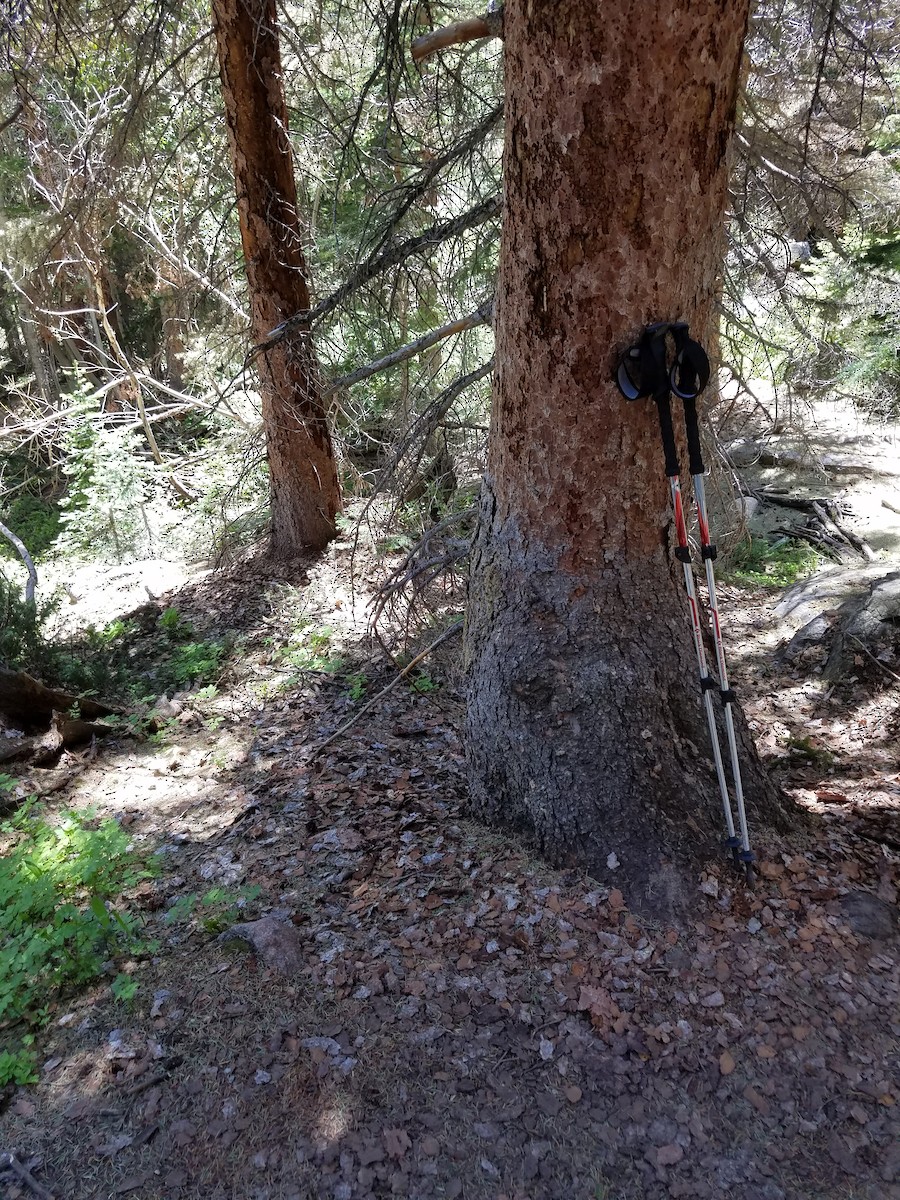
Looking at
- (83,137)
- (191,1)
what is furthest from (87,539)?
(191,1)

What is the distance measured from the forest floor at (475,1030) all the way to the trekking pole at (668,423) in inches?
21.4

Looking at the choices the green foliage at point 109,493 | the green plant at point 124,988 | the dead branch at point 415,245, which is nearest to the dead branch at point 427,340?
the dead branch at point 415,245

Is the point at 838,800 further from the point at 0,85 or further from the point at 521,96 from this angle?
the point at 0,85

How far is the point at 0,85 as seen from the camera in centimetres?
617

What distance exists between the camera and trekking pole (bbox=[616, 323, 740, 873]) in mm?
2719

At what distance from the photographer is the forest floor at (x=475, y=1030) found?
2330 mm

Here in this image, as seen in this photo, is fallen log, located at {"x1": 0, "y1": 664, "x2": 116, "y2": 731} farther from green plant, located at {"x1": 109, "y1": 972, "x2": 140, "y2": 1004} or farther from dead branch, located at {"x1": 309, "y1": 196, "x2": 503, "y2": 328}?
dead branch, located at {"x1": 309, "y1": 196, "x2": 503, "y2": 328}

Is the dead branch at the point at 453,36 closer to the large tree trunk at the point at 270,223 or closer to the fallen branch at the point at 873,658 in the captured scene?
the large tree trunk at the point at 270,223

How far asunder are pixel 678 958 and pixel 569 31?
3.25 metres

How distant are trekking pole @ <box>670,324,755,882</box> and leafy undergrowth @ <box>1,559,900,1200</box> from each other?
33cm

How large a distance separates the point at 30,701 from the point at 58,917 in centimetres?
299

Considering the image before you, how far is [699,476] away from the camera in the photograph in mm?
2861

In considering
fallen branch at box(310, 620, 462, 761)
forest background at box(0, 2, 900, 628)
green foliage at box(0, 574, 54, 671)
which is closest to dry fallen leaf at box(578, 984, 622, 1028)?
fallen branch at box(310, 620, 462, 761)

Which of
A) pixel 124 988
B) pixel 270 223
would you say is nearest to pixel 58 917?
pixel 124 988
